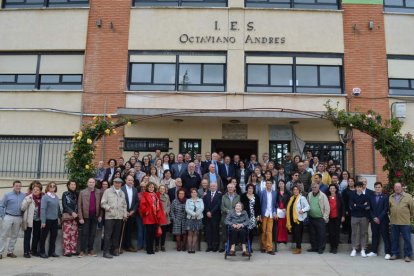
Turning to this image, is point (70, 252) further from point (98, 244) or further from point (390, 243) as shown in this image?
point (390, 243)

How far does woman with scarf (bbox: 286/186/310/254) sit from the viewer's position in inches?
403

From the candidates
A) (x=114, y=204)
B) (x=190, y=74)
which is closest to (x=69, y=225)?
(x=114, y=204)

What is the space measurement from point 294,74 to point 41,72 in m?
9.43

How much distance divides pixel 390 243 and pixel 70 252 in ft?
24.5

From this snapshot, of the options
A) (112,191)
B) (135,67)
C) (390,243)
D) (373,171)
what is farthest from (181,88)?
(390,243)

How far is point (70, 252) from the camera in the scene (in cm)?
961

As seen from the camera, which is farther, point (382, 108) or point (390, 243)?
point (382, 108)

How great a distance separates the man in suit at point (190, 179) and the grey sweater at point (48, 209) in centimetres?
323

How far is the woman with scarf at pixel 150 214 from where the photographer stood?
9836 millimetres

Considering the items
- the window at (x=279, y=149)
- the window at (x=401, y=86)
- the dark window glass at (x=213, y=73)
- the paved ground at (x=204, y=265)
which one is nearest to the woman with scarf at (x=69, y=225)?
the paved ground at (x=204, y=265)

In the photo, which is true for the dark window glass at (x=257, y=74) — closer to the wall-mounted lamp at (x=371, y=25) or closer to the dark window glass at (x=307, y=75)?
the dark window glass at (x=307, y=75)

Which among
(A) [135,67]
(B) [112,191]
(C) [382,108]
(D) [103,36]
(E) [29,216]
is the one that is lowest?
(E) [29,216]

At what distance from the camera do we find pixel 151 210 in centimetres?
988

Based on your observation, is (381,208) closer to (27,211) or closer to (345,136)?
(345,136)
